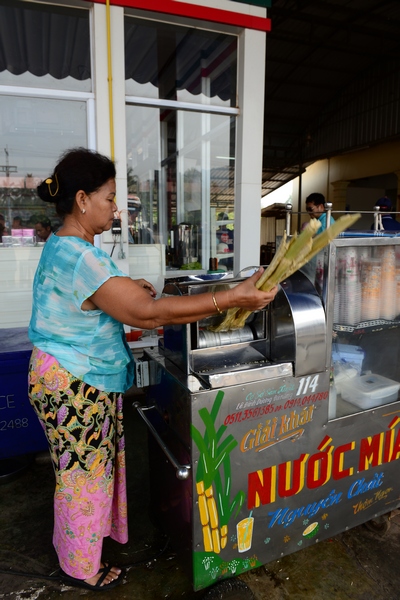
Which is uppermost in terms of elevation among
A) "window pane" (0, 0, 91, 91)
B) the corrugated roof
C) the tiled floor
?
the corrugated roof

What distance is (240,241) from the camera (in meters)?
4.34

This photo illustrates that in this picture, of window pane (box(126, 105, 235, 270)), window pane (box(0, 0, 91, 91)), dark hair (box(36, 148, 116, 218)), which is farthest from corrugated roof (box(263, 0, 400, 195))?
dark hair (box(36, 148, 116, 218))

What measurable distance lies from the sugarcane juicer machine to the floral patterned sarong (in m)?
0.25

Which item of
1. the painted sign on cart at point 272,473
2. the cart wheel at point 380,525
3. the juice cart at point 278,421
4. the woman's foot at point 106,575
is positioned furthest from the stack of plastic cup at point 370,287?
the woman's foot at point 106,575

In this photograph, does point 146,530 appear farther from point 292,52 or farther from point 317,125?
point 317,125

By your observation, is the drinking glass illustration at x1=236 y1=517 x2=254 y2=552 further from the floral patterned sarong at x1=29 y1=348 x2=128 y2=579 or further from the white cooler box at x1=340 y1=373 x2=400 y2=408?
the white cooler box at x1=340 y1=373 x2=400 y2=408

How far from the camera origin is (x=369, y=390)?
1979 mm

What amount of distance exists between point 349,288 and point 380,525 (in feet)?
4.02

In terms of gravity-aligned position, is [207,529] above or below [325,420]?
below

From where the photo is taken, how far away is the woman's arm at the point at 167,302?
1274 millimetres

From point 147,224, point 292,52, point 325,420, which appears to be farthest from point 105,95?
point 292,52

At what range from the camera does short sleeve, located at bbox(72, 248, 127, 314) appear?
133cm

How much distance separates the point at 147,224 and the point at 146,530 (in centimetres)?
358

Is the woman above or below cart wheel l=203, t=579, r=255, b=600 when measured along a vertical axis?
above
